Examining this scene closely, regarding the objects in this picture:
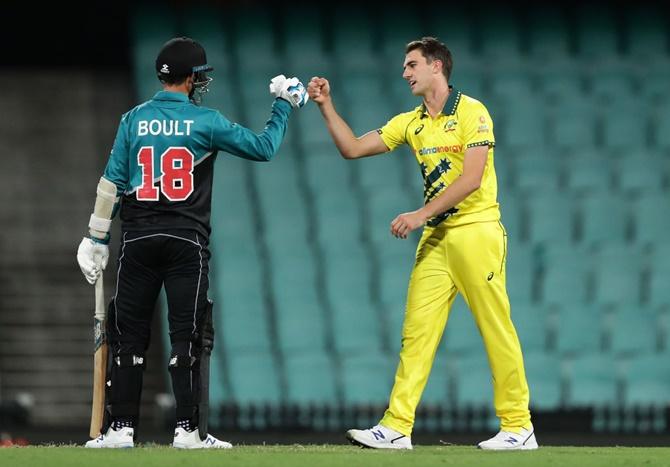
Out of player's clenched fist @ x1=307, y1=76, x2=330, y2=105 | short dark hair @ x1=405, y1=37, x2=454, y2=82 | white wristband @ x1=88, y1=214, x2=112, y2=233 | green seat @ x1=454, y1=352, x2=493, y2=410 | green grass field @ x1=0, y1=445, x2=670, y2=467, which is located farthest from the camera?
green seat @ x1=454, y1=352, x2=493, y2=410

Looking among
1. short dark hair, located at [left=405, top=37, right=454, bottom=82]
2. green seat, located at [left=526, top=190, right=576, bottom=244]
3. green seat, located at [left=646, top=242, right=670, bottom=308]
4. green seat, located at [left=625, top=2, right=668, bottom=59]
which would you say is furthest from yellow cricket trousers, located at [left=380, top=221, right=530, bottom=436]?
green seat, located at [left=625, top=2, right=668, bottom=59]

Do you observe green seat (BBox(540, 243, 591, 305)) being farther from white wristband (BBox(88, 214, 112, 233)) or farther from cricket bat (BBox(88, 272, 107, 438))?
white wristband (BBox(88, 214, 112, 233))

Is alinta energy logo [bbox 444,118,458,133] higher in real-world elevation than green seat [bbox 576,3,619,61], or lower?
lower

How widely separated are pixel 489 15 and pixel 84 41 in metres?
4.85

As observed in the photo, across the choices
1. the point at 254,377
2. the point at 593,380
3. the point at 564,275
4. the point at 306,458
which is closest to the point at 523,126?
the point at 564,275

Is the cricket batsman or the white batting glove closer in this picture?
the cricket batsman

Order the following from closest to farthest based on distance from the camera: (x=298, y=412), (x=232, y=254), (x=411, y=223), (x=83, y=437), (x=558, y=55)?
1. (x=411, y=223)
2. (x=83, y=437)
3. (x=298, y=412)
4. (x=232, y=254)
5. (x=558, y=55)

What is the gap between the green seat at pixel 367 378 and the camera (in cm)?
1101

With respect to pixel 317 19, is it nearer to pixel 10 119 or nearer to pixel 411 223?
pixel 10 119

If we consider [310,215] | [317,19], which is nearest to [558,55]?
[317,19]

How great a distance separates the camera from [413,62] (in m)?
6.24

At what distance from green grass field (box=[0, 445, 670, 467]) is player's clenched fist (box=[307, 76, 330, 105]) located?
1.71 m

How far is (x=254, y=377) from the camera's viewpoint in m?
11.1

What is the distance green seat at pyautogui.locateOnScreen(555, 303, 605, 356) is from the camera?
37.4 ft
